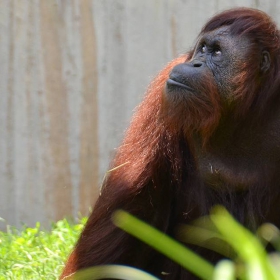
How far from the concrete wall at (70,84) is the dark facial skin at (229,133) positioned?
2.00 m

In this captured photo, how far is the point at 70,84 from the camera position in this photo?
5508 mm

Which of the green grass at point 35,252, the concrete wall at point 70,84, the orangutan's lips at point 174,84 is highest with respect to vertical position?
the orangutan's lips at point 174,84

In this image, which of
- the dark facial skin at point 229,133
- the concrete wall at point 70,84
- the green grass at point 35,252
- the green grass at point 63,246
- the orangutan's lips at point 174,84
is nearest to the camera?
the green grass at point 63,246

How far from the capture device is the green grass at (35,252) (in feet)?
12.7

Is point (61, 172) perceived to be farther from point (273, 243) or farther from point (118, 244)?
point (273, 243)

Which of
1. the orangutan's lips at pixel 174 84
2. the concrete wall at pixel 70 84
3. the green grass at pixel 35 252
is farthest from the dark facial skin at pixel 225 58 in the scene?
the concrete wall at pixel 70 84

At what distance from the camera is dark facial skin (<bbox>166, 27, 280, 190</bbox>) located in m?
3.43

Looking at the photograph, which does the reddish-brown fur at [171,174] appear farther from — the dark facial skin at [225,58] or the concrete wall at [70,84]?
the concrete wall at [70,84]

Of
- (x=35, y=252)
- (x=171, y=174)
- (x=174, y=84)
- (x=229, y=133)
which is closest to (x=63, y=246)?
(x=35, y=252)

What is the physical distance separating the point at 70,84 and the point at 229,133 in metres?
2.28

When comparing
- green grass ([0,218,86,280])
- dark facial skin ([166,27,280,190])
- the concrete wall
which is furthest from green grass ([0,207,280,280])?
the concrete wall

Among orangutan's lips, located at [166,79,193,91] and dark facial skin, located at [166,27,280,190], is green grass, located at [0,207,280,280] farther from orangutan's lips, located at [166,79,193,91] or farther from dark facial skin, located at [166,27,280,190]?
orangutan's lips, located at [166,79,193,91]

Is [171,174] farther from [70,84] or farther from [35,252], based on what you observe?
[70,84]

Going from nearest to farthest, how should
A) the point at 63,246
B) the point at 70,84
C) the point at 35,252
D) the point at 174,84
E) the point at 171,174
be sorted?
the point at 174,84
the point at 171,174
the point at 35,252
the point at 63,246
the point at 70,84
